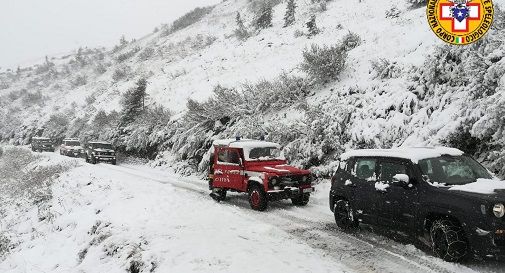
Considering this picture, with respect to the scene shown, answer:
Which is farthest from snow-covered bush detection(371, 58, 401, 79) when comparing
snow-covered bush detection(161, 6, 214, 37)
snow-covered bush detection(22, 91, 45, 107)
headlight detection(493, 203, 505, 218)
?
snow-covered bush detection(22, 91, 45, 107)

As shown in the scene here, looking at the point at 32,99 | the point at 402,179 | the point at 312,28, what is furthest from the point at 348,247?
the point at 32,99

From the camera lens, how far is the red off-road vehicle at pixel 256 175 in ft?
37.8

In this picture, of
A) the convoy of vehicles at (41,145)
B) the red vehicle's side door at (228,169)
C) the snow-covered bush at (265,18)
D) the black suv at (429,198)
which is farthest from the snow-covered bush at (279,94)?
the convoy of vehicles at (41,145)

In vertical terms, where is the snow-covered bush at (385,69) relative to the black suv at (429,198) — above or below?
above

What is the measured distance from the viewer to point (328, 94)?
1800 cm

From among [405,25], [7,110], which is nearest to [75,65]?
[7,110]

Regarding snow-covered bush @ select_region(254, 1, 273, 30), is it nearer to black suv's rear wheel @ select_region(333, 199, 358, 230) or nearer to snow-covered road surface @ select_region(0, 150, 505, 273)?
snow-covered road surface @ select_region(0, 150, 505, 273)

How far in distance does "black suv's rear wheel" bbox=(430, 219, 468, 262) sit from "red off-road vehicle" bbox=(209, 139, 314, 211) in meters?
5.09

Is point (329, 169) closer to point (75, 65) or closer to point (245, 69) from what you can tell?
point (245, 69)

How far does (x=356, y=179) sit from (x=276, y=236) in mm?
2113

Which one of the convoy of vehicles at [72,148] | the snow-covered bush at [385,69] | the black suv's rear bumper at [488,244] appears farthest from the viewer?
the convoy of vehicles at [72,148]

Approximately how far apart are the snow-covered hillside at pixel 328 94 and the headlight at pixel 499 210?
421cm

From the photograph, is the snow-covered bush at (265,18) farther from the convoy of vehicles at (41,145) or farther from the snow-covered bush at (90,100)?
the convoy of vehicles at (41,145)

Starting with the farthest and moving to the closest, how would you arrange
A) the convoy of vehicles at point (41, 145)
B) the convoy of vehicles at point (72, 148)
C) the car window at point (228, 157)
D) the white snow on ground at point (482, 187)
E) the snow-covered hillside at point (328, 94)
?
the convoy of vehicles at point (41, 145) → the convoy of vehicles at point (72, 148) → the car window at point (228, 157) → the snow-covered hillside at point (328, 94) → the white snow on ground at point (482, 187)
